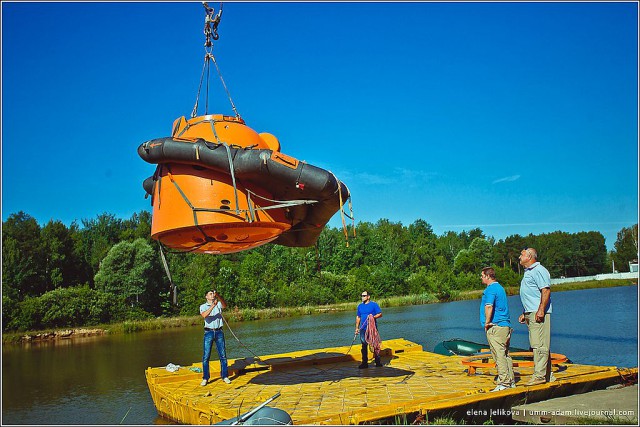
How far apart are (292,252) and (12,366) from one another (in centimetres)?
2927

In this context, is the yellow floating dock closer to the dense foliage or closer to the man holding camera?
the man holding camera

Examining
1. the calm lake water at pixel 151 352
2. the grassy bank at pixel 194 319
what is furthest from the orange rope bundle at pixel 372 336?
the grassy bank at pixel 194 319

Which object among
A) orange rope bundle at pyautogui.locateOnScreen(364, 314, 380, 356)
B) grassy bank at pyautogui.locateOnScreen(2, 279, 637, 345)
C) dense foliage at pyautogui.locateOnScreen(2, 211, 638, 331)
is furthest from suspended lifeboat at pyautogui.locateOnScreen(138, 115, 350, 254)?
dense foliage at pyautogui.locateOnScreen(2, 211, 638, 331)

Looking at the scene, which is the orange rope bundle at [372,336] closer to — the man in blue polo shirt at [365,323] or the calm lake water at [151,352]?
the man in blue polo shirt at [365,323]

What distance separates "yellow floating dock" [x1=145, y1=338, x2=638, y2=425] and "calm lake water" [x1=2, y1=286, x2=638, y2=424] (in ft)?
4.84

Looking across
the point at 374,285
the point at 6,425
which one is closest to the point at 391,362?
the point at 6,425

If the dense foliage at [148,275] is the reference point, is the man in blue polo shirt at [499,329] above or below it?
below

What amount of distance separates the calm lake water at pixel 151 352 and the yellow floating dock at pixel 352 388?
4.84 feet

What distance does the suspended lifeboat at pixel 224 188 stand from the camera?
8.52 metres

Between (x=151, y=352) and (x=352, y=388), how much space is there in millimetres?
16907

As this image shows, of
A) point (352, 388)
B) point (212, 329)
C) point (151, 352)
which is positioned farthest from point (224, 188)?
point (151, 352)

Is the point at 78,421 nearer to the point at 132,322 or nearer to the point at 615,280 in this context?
the point at 132,322

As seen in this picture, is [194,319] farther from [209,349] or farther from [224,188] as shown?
[224,188]

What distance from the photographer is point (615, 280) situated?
2854 inches
